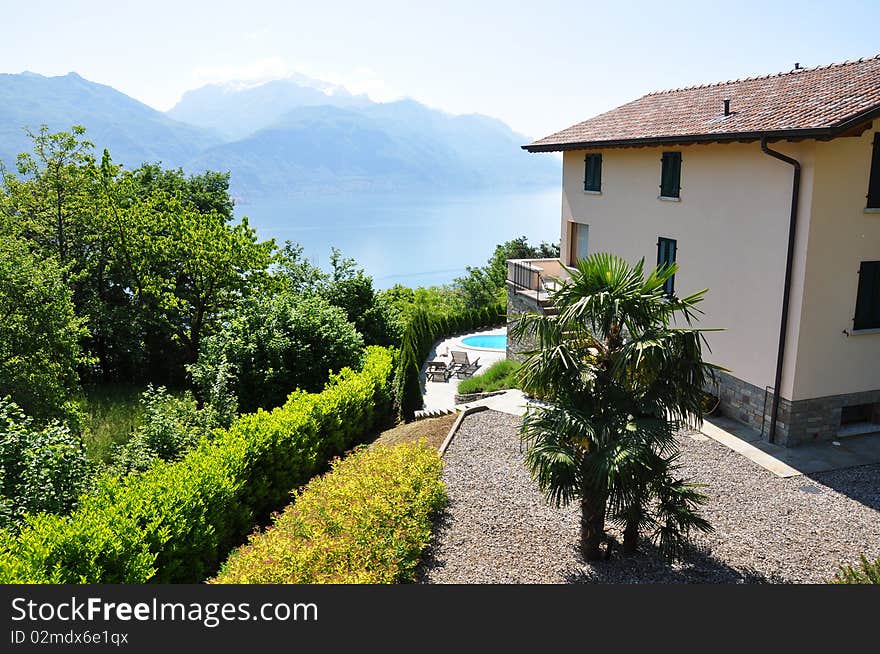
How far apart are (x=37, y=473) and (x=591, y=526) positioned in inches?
351

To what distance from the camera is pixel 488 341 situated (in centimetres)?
3588

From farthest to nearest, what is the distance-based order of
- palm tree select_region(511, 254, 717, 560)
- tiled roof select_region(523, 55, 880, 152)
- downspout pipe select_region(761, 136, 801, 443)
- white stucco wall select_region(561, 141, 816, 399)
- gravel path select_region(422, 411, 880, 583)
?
white stucco wall select_region(561, 141, 816, 399) → downspout pipe select_region(761, 136, 801, 443) → tiled roof select_region(523, 55, 880, 152) → gravel path select_region(422, 411, 880, 583) → palm tree select_region(511, 254, 717, 560)

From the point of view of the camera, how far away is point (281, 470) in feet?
42.3

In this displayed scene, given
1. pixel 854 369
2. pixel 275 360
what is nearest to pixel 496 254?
pixel 275 360

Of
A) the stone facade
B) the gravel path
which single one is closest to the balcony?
the stone facade

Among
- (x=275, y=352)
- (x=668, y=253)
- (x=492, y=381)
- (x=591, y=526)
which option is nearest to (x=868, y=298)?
(x=668, y=253)

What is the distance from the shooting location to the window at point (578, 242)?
2228cm

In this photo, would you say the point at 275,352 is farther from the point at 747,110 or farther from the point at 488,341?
the point at 488,341

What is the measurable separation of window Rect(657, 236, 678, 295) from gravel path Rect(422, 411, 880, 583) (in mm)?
5284

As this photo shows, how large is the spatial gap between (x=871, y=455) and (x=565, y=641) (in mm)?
11508

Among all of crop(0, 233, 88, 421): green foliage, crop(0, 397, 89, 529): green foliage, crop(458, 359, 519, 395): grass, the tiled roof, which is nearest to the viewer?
crop(0, 397, 89, 529): green foliage

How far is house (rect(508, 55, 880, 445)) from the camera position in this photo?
12.7 meters

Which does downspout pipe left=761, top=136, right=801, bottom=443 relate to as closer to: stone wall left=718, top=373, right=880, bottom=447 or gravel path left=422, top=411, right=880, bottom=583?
stone wall left=718, top=373, right=880, bottom=447

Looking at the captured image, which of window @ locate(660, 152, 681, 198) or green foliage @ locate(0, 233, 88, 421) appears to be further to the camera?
window @ locate(660, 152, 681, 198)
